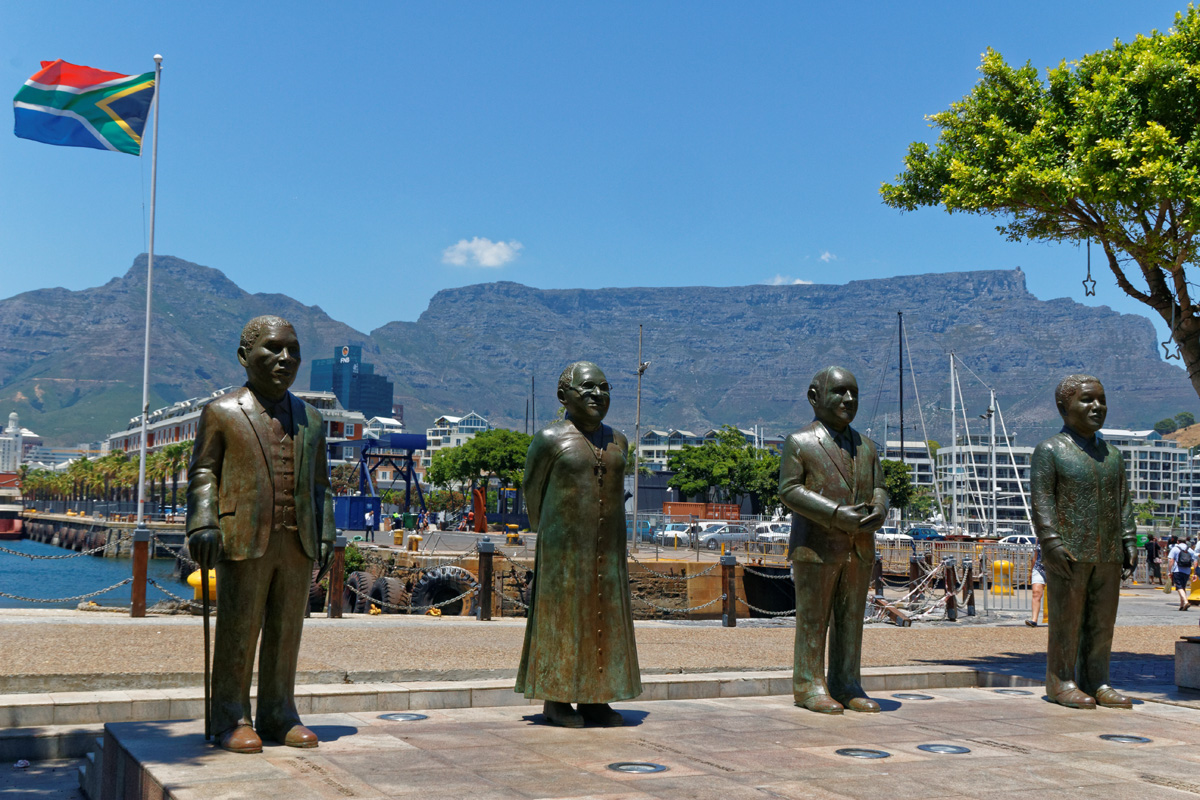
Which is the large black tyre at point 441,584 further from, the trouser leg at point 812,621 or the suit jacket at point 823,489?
the suit jacket at point 823,489

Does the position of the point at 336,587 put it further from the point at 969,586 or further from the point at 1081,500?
the point at 969,586

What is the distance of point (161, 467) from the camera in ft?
297

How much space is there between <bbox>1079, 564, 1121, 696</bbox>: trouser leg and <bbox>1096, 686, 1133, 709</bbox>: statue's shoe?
0.06 metres

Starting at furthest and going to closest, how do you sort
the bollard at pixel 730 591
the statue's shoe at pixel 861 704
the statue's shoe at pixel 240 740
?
the bollard at pixel 730 591
the statue's shoe at pixel 861 704
the statue's shoe at pixel 240 740

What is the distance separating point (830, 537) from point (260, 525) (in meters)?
3.56

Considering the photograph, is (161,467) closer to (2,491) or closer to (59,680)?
(2,491)

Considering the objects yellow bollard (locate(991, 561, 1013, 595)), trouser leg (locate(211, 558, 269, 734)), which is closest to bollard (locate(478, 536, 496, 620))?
trouser leg (locate(211, 558, 269, 734))

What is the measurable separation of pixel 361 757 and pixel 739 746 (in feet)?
6.48

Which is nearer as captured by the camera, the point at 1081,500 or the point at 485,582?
the point at 1081,500

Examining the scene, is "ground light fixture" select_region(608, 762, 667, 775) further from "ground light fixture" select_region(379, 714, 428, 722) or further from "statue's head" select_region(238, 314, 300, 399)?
"statue's head" select_region(238, 314, 300, 399)

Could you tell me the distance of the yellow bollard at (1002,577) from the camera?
25.1 meters

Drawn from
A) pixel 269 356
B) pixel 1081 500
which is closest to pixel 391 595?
pixel 1081 500

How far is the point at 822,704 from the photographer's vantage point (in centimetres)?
725

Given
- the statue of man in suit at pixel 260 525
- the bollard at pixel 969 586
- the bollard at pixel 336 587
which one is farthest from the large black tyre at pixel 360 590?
the statue of man in suit at pixel 260 525
